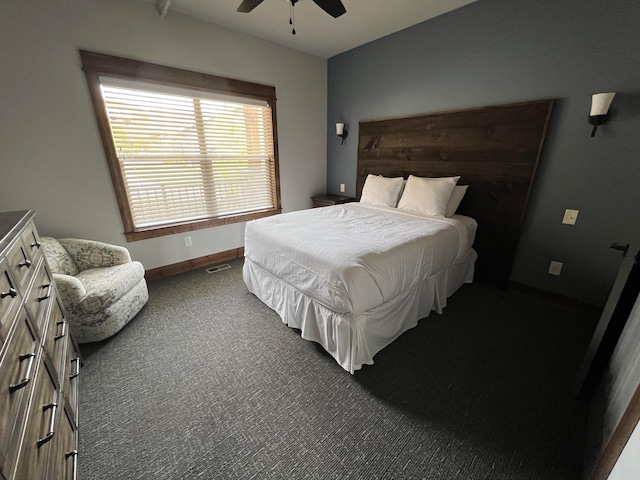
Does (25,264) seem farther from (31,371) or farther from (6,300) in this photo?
(31,371)

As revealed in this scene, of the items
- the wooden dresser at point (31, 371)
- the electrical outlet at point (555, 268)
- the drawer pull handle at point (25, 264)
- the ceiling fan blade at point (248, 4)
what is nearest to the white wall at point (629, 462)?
the wooden dresser at point (31, 371)

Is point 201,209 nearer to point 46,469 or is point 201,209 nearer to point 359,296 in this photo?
point 359,296

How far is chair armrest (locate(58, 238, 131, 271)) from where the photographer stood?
7.23ft

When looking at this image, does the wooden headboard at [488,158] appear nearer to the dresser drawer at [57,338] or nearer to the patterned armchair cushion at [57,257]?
the dresser drawer at [57,338]

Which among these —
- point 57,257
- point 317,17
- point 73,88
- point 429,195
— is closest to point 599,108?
point 429,195

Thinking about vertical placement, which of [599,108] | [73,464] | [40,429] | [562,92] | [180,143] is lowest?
[73,464]

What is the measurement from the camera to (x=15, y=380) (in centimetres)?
75

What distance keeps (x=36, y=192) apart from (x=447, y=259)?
3529 millimetres

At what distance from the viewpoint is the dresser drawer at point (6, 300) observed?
76cm

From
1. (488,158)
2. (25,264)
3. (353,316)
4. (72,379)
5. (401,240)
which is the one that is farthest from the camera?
(488,158)

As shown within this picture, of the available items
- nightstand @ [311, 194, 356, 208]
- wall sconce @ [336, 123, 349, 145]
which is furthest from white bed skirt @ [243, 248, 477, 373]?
wall sconce @ [336, 123, 349, 145]

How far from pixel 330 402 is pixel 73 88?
3176 mm

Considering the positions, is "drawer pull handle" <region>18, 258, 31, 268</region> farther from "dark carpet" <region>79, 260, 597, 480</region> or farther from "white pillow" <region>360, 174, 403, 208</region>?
"white pillow" <region>360, 174, 403, 208</region>

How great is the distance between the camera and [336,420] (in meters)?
1.36
